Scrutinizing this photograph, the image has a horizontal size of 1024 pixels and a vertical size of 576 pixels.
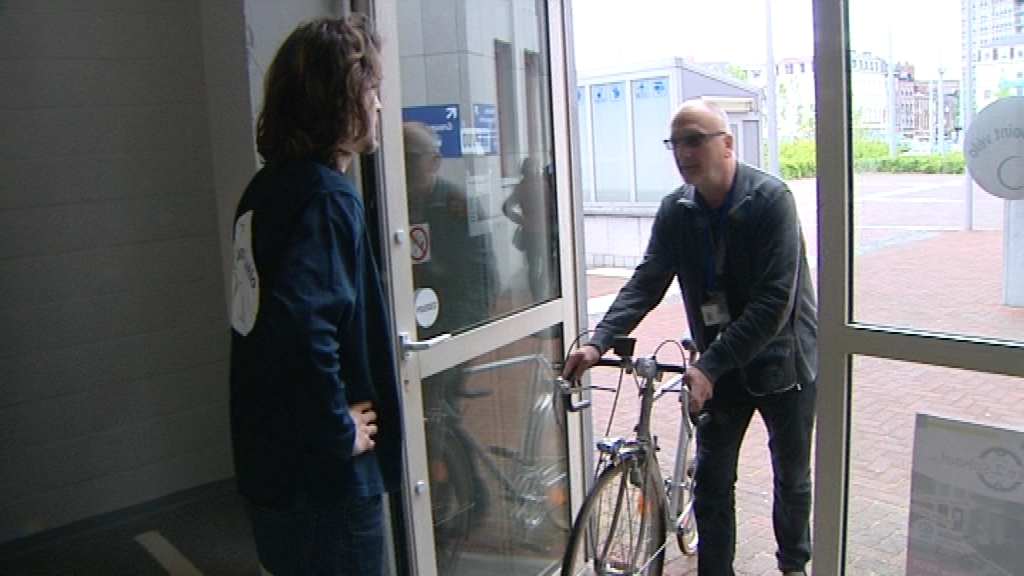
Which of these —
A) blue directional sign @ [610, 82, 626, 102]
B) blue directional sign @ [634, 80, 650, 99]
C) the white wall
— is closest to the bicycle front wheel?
the white wall

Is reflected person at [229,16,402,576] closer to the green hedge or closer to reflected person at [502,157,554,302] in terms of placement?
the green hedge

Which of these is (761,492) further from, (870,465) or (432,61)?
(432,61)

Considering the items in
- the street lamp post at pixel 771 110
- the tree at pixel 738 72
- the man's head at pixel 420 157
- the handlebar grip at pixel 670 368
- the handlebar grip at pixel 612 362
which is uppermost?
the tree at pixel 738 72

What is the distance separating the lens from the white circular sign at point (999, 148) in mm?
1857

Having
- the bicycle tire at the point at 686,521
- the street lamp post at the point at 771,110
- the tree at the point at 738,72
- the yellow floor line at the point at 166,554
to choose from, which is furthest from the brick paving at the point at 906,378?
the tree at the point at 738,72

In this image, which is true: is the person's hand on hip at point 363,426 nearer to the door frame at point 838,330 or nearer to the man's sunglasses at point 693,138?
the door frame at point 838,330

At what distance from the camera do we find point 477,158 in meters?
2.88

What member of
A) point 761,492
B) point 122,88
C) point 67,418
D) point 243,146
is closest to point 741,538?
point 761,492

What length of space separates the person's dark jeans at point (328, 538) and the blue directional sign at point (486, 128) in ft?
4.80

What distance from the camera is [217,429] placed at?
4.50 metres

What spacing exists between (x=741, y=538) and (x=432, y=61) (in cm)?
238

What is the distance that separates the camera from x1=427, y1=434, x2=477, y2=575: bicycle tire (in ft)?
9.05

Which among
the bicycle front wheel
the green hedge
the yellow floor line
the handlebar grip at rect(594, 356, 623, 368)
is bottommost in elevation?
the yellow floor line

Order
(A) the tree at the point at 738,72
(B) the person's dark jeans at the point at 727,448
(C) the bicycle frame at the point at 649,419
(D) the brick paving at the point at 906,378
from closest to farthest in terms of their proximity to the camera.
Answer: (D) the brick paving at the point at 906,378 < (C) the bicycle frame at the point at 649,419 < (B) the person's dark jeans at the point at 727,448 < (A) the tree at the point at 738,72
